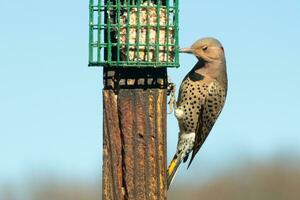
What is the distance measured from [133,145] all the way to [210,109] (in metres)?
2.34

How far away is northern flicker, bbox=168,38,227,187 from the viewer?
8984mm

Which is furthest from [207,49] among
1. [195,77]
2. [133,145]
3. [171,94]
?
[133,145]

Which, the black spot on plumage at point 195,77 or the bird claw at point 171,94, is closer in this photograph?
the bird claw at point 171,94

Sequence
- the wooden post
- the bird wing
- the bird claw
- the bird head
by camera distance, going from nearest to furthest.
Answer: the wooden post, the bird claw, the bird head, the bird wing

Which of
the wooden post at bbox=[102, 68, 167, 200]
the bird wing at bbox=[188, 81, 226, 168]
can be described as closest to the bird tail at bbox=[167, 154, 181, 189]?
the bird wing at bbox=[188, 81, 226, 168]

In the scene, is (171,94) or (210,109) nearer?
(171,94)

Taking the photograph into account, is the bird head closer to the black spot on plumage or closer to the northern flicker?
the northern flicker

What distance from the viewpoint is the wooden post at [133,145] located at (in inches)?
277

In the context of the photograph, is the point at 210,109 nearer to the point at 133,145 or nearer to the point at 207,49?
the point at 207,49

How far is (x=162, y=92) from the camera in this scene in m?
7.19

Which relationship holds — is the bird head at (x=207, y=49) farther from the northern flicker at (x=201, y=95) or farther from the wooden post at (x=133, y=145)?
the wooden post at (x=133, y=145)

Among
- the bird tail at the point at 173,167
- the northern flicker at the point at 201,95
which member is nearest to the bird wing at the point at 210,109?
the northern flicker at the point at 201,95

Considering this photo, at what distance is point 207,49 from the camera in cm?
904

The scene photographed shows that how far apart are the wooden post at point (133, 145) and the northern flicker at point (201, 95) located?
1.68 meters
